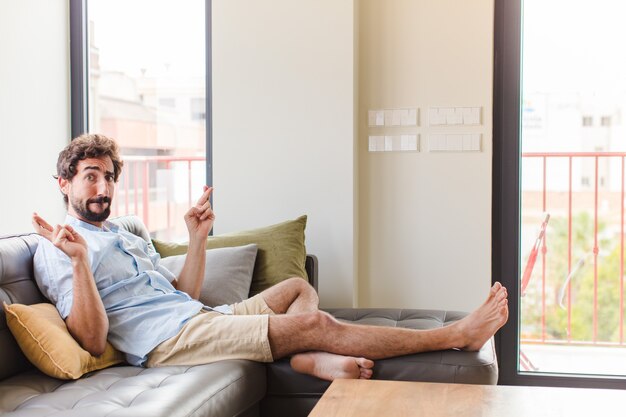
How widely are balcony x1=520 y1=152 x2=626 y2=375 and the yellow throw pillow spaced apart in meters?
2.31

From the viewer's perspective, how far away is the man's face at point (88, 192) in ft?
9.31

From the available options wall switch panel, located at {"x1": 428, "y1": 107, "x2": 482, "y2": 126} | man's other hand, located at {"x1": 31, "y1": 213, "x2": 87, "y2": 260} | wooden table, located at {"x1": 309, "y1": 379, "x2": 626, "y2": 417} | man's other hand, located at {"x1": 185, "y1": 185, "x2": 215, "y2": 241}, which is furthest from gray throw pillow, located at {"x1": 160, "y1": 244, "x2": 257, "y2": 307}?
wall switch panel, located at {"x1": 428, "y1": 107, "x2": 482, "y2": 126}

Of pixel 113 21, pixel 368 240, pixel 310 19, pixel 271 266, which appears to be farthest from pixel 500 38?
pixel 113 21

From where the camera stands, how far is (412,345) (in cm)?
278

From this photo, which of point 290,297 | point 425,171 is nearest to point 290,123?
point 425,171

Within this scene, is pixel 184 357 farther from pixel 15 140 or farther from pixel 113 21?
pixel 113 21

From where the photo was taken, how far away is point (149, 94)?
4.28 m

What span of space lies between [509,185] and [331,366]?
5.25 feet

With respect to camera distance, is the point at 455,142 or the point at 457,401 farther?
the point at 455,142

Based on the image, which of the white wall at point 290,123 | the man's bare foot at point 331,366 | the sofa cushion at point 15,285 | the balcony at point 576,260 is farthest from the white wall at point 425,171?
the sofa cushion at point 15,285

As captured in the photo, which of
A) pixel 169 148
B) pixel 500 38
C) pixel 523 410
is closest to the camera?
pixel 523 410

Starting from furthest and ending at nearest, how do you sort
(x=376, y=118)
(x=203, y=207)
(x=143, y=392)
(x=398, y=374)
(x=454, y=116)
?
(x=376, y=118)
(x=454, y=116)
(x=203, y=207)
(x=398, y=374)
(x=143, y=392)

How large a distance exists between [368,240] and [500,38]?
1170 millimetres

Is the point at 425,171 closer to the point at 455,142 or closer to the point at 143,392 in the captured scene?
the point at 455,142
